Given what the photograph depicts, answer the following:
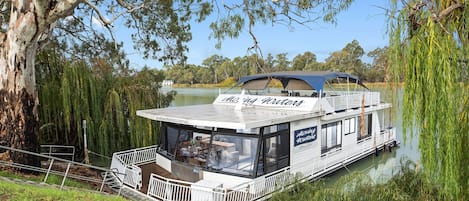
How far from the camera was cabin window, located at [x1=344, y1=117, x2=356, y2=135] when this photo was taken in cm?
1223

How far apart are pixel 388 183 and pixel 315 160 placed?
3.54 metres

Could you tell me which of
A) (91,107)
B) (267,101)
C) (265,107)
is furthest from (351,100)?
(91,107)

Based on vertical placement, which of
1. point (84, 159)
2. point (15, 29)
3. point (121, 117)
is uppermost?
point (15, 29)

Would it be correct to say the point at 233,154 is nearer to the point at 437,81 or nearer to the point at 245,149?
the point at 245,149

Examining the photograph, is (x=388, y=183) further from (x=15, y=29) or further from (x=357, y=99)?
(x=15, y=29)

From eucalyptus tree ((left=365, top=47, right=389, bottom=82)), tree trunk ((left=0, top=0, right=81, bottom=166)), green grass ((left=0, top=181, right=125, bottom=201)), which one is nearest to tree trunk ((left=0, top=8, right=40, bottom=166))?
tree trunk ((left=0, top=0, right=81, bottom=166))

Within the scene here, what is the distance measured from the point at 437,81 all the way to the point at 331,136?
8.08 m

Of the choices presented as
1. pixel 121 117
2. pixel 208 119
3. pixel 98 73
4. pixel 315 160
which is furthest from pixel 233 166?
pixel 98 73

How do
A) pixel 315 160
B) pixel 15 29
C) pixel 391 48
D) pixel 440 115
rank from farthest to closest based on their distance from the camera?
pixel 315 160 < pixel 15 29 < pixel 391 48 < pixel 440 115

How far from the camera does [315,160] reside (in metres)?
10.2

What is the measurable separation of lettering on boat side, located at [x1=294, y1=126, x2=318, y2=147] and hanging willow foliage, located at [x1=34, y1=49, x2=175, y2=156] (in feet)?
16.7

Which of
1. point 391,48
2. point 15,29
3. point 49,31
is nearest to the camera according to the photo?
point 391,48

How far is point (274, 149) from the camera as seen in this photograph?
8.83 metres

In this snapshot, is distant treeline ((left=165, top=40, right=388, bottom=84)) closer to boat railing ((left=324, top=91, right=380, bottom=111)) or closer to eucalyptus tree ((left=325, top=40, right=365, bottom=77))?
eucalyptus tree ((left=325, top=40, right=365, bottom=77))
